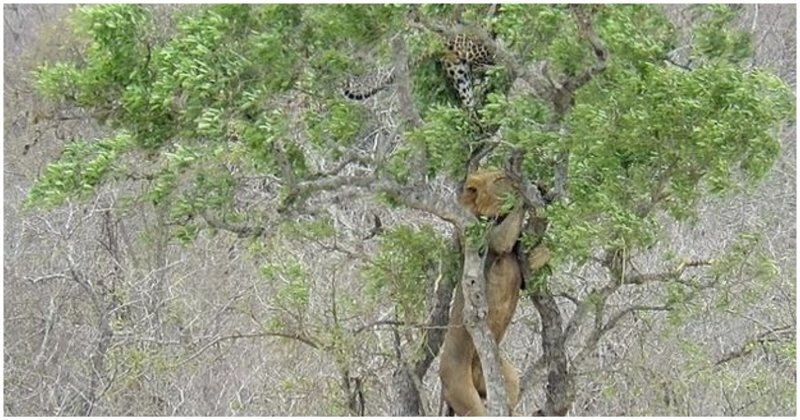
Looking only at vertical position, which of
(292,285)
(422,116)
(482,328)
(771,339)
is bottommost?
(771,339)

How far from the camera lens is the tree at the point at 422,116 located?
3.15 metres

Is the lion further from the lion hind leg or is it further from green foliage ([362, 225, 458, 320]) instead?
green foliage ([362, 225, 458, 320])

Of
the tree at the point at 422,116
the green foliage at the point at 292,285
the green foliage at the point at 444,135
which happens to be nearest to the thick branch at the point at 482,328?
the tree at the point at 422,116

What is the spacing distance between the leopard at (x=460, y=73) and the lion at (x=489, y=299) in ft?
0.88

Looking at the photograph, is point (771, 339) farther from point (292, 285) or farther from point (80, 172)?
point (80, 172)

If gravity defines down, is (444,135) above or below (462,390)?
above

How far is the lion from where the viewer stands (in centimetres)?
378

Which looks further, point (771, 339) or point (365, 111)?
point (771, 339)

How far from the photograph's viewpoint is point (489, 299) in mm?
3938

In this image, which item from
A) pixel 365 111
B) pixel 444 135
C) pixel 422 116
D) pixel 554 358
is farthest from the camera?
pixel 554 358

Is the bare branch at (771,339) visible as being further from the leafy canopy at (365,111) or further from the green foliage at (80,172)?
the green foliage at (80,172)

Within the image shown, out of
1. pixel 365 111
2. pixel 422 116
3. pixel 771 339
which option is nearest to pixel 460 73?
pixel 422 116

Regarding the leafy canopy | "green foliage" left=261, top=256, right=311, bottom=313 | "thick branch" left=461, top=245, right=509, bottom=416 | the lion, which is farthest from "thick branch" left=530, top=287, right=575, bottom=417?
"green foliage" left=261, top=256, right=311, bottom=313

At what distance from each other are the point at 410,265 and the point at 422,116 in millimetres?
742
